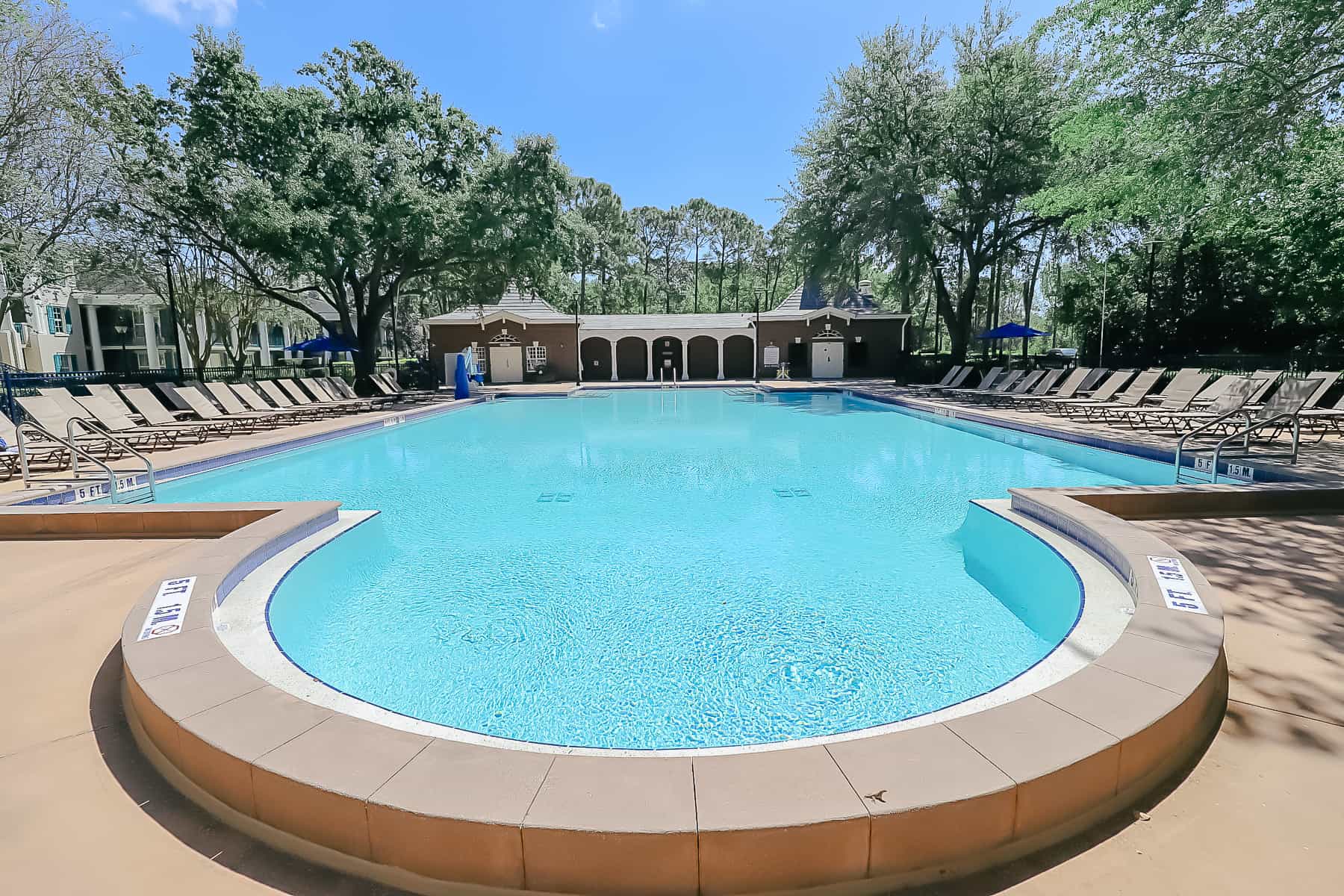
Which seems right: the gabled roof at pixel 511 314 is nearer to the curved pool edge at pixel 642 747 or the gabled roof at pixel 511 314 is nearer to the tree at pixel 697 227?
the tree at pixel 697 227

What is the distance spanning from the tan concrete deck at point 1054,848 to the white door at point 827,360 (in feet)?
91.3

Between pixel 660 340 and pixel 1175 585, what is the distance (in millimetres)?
30410

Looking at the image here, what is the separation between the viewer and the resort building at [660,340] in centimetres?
2992

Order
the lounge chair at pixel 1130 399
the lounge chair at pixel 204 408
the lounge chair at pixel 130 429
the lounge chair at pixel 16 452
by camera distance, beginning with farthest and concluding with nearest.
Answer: the lounge chair at pixel 204 408 < the lounge chair at pixel 1130 399 < the lounge chair at pixel 130 429 < the lounge chair at pixel 16 452

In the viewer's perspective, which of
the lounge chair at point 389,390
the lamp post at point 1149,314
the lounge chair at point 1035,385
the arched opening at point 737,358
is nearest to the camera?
the lounge chair at point 1035,385

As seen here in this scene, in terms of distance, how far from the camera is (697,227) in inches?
2090

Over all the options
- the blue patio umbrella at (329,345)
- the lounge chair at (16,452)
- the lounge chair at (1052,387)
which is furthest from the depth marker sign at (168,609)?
the blue patio umbrella at (329,345)

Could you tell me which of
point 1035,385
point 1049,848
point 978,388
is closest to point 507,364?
point 978,388

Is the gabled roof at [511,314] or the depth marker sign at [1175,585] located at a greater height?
the gabled roof at [511,314]

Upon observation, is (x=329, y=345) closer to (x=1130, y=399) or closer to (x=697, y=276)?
(x=1130, y=399)

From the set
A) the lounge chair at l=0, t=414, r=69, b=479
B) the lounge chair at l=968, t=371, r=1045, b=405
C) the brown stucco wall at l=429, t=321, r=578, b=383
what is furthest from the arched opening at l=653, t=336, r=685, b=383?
the lounge chair at l=0, t=414, r=69, b=479

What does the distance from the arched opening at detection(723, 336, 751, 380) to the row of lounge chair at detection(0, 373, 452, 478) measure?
1936 cm

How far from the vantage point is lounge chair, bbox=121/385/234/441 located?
38.1 ft

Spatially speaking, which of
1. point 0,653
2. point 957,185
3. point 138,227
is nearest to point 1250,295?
point 957,185
